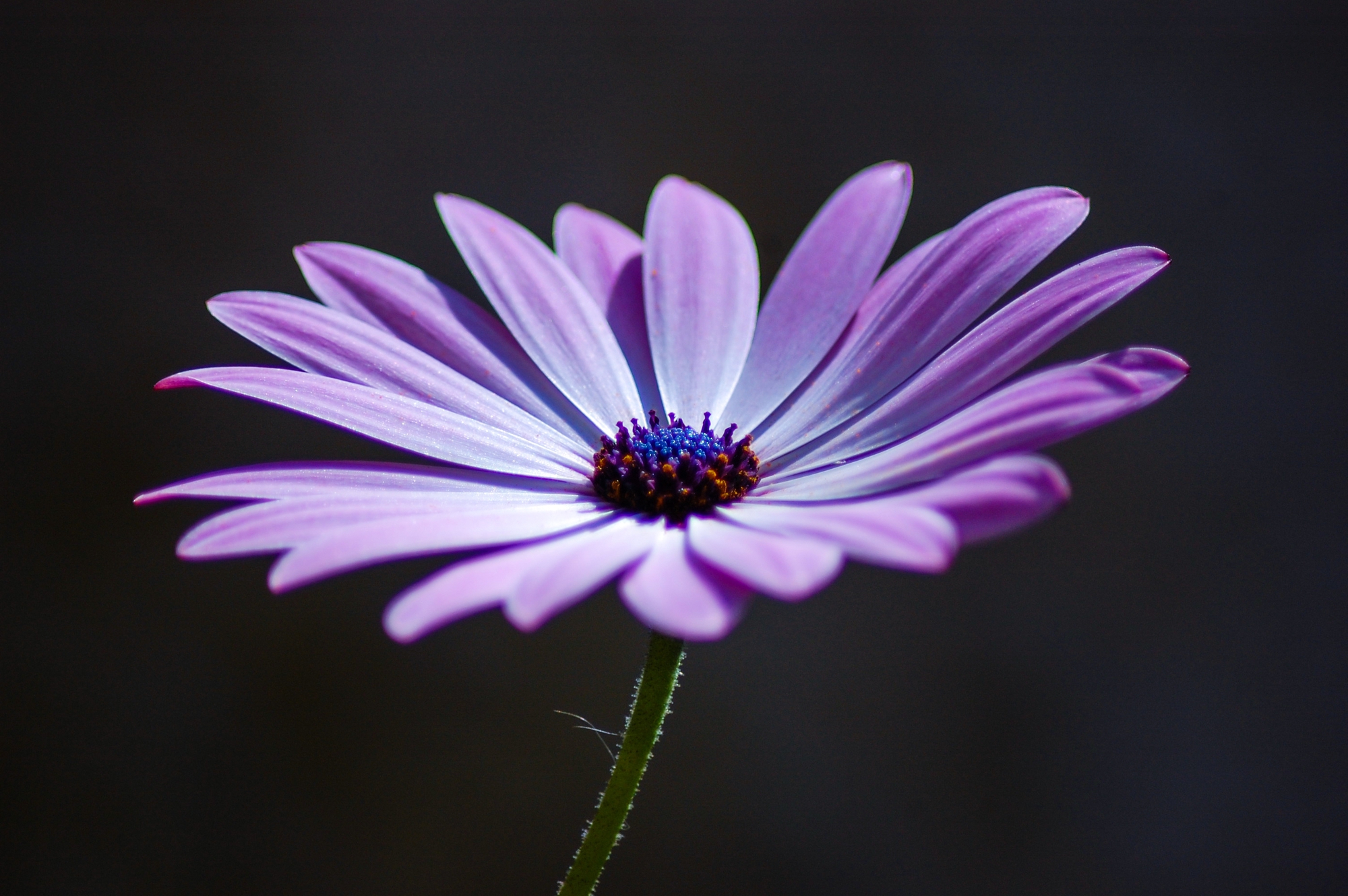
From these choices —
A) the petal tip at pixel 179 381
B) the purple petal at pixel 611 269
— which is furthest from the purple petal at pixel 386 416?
the purple petal at pixel 611 269

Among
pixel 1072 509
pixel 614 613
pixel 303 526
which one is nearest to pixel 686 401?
pixel 303 526

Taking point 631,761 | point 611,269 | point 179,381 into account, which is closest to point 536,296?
point 611,269

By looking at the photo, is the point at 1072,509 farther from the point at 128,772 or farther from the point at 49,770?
the point at 49,770

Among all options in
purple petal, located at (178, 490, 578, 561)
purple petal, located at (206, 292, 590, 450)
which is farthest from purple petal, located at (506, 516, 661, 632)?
purple petal, located at (206, 292, 590, 450)

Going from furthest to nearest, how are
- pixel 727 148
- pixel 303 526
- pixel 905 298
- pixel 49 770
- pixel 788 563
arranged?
1. pixel 727 148
2. pixel 49 770
3. pixel 905 298
4. pixel 303 526
5. pixel 788 563

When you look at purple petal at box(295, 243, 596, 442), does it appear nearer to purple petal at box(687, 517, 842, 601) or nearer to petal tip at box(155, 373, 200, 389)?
petal tip at box(155, 373, 200, 389)

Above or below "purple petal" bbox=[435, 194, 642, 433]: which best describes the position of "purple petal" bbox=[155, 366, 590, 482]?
below

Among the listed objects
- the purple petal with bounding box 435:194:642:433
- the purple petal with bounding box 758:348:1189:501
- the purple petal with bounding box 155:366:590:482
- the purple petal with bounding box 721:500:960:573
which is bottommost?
the purple petal with bounding box 721:500:960:573
